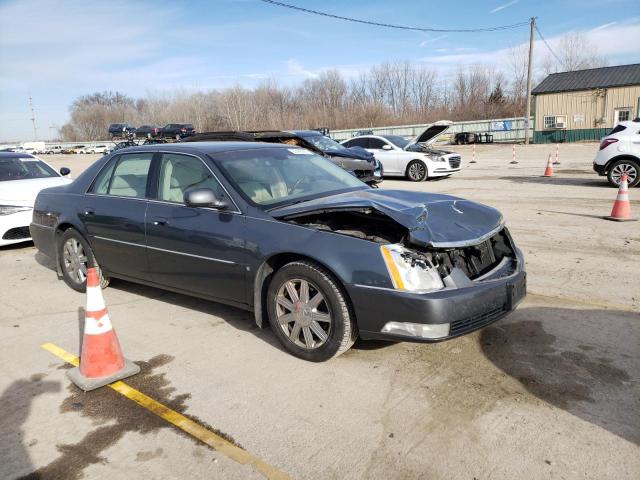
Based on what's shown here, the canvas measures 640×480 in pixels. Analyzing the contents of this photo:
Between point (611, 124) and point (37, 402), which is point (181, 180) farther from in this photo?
point (611, 124)

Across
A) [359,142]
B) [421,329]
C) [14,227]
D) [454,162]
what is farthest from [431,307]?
[359,142]

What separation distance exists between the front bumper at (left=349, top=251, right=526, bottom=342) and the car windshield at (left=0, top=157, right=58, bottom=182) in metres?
7.92

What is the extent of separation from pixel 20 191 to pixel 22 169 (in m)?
1.24

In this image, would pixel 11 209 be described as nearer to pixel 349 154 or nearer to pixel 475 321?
pixel 475 321

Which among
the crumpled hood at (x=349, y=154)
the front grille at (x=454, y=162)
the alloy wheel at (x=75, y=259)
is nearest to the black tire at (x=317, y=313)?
the alloy wheel at (x=75, y=259)

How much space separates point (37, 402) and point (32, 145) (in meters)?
69.1

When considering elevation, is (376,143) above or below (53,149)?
below

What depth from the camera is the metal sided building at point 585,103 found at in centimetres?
3591

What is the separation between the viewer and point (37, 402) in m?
3.38

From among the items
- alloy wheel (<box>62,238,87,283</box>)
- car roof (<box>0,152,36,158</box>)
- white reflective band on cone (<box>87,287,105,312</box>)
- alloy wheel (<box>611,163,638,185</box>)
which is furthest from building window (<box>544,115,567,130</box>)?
white reflective band on cone (<box>87,287,105,312</box>)

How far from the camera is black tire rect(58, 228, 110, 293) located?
5469 mm

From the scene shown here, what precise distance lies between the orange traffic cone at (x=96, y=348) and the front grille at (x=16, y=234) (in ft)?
17.6

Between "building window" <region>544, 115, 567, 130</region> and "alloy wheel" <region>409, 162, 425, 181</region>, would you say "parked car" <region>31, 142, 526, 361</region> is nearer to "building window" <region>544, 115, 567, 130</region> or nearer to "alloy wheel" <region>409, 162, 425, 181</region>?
"alloy wheel" <region>409, 162, 425, 181</region>

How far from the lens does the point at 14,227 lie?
314 inches
